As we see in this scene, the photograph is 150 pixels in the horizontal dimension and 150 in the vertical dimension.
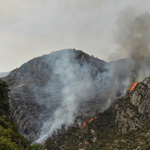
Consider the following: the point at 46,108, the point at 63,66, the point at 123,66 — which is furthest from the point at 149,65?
the point at 46,108

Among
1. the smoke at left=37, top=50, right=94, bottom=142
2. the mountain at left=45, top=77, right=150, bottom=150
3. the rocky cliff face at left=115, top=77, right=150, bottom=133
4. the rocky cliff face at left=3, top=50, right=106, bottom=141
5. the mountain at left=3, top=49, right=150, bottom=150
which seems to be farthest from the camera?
the rocky cliff face at left=3, top=50, right=106, bottom=141

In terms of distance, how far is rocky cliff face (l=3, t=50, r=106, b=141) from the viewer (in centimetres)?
11494

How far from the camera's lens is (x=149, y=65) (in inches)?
5906

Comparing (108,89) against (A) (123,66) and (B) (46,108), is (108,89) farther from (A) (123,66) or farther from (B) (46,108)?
(B) (46,108)

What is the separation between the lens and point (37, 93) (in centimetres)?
14725

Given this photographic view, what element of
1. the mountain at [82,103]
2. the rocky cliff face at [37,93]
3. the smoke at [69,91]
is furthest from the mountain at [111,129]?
the rocky cliff face at [37,93]

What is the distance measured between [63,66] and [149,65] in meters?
107

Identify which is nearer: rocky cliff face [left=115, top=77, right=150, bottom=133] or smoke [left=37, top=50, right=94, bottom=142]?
rocky cliff face [left=115, top=77, right=150, bottom=133]

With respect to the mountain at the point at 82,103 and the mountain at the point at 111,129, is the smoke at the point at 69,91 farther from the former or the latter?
the mountain at the point at 111,129

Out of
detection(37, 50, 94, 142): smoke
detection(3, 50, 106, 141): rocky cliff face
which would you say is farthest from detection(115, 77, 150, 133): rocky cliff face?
detection(37, 50, 94, 142): smoke

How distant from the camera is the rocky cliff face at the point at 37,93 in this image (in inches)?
4525

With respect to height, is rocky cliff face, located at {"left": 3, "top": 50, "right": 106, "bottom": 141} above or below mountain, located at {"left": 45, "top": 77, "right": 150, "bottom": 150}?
above

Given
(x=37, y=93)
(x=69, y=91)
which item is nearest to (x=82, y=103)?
(x=69, y=91)

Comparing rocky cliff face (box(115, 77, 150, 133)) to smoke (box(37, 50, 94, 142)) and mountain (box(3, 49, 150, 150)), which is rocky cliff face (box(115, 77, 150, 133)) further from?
smoke (box(37, 50, 94, 142))
